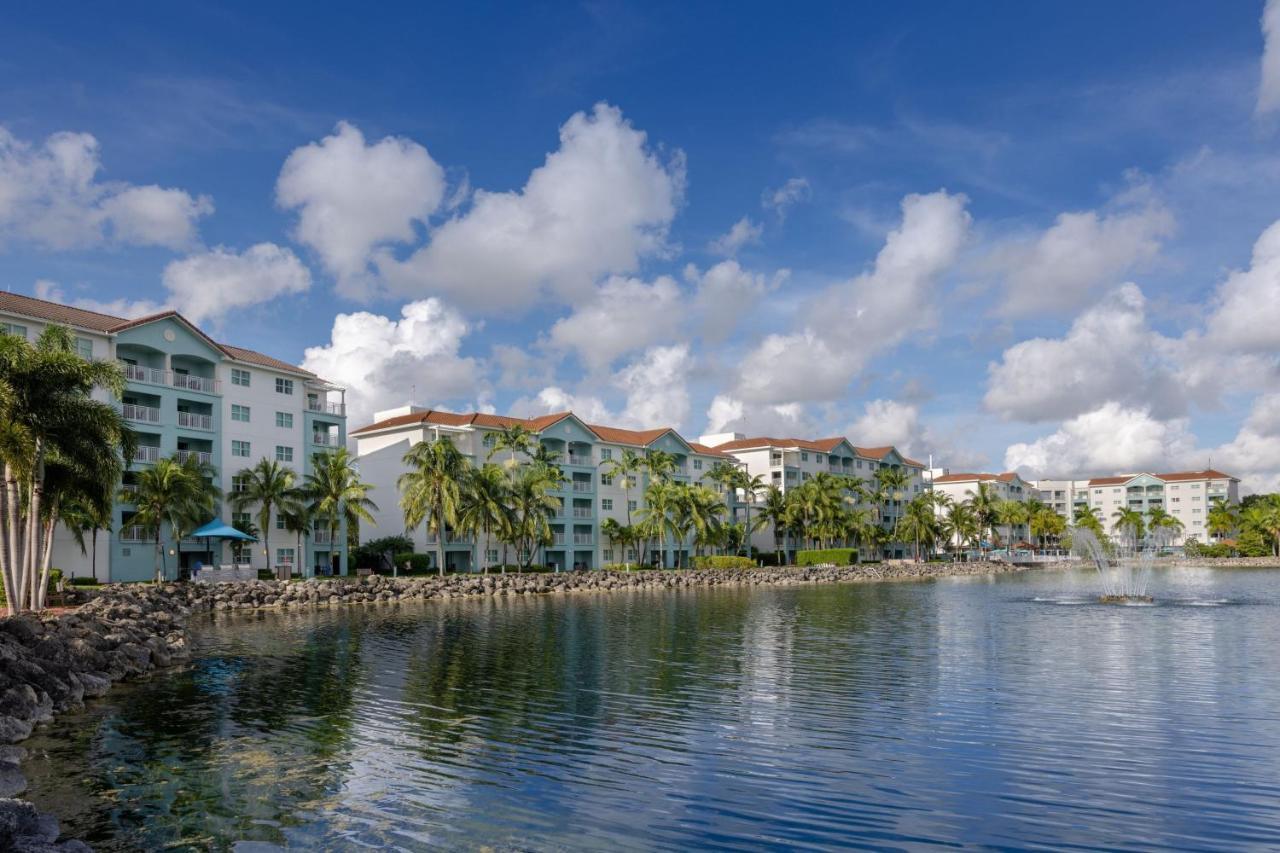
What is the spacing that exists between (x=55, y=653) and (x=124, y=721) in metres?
4.64

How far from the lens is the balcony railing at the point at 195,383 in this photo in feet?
199

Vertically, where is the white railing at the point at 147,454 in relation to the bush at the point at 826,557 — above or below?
above

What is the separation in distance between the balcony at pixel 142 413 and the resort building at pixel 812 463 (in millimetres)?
68875

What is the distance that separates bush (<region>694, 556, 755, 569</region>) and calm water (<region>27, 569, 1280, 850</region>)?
57753 mm

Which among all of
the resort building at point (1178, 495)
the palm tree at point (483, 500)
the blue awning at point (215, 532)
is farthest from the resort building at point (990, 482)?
the blue awning at point (215, 532)

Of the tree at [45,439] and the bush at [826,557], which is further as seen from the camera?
the bush at [826,557]

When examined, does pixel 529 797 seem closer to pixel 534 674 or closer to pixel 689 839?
pixel 689 839

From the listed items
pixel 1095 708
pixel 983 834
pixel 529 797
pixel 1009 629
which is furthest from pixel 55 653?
pixel 1009 629

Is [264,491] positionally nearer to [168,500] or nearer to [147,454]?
[147,454]

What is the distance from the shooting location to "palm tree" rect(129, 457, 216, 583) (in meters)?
52.8

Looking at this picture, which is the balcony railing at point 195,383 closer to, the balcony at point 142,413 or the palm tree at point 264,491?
the balcony at point 142,413

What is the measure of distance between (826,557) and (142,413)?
6755cm

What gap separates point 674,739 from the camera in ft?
54.5

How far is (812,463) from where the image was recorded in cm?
12175
